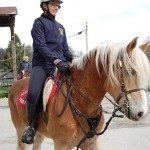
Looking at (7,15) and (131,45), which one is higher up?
(7,15)

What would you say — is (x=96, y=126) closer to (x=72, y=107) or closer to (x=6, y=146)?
(x=72, y=107)

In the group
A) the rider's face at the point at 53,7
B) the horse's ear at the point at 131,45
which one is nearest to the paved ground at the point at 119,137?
the rider's face at the point at 53,7

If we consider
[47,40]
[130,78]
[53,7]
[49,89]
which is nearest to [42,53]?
[47,40]

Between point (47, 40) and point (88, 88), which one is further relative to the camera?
point (47, 40)

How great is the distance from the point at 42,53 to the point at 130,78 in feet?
4.25

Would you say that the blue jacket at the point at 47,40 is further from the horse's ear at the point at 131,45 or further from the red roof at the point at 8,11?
the red roof at the point at 8,11

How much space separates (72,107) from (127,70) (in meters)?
0.90

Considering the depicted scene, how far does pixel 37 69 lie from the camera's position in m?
4.31

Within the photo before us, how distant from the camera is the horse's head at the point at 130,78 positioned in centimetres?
317

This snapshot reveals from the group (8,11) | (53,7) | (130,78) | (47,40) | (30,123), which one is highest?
(8,11)

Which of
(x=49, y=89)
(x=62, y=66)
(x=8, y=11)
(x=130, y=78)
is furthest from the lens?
(x=8, y=11)

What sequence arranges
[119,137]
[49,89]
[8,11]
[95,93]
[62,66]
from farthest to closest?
1. [8,11]
2. [119,137]
3. [49,89]
4. [62,66]
5. [95,93]

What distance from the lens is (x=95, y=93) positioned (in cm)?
374

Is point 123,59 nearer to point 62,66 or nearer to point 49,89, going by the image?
point 62,66
